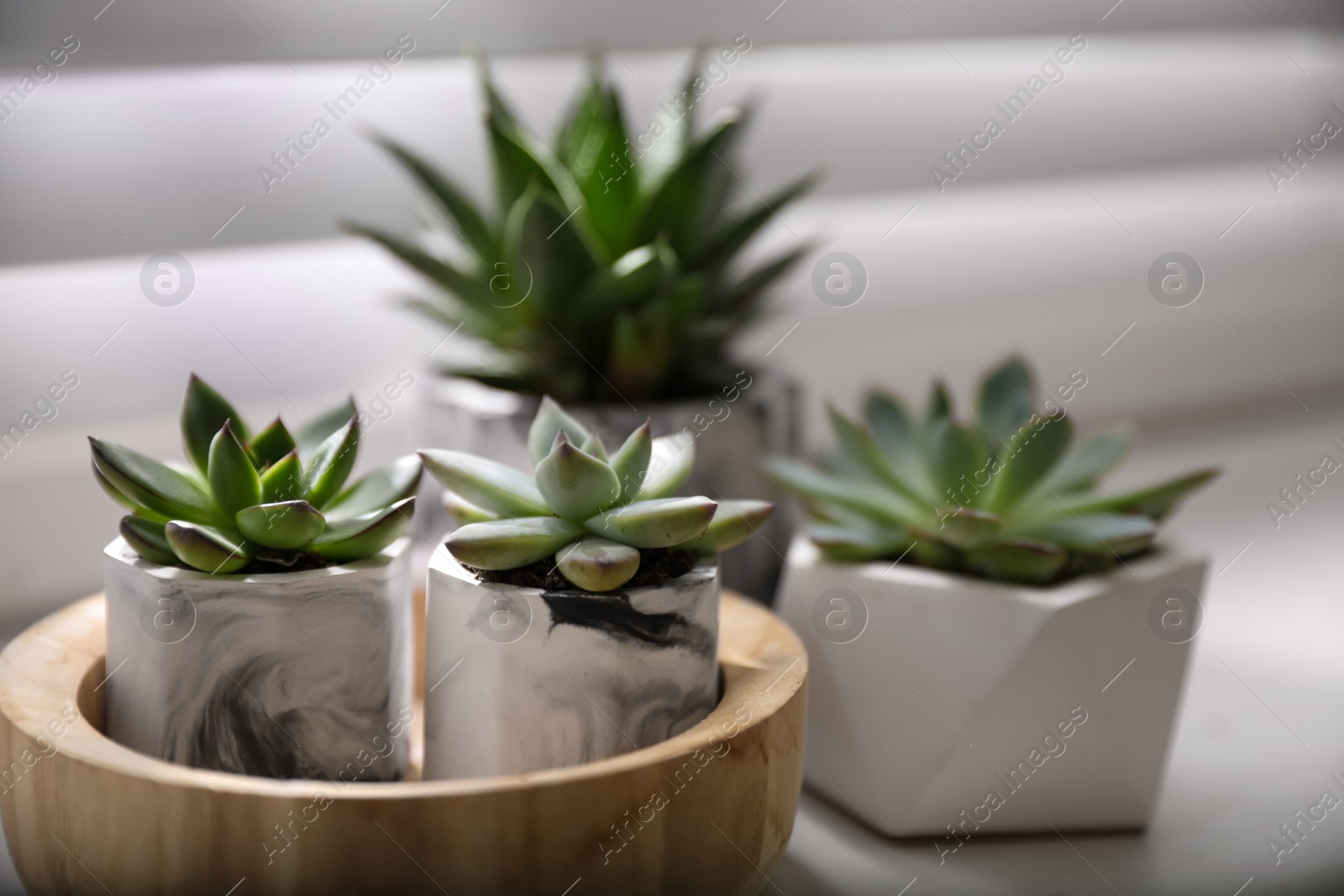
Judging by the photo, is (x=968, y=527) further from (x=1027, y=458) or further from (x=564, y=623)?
(x=564, y=623)

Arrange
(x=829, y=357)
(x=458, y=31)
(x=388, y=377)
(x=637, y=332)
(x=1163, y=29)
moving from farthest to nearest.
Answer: (x=1163, y=29) < (x=829, y=357) < (x=388, y=377) < (x=458, y=31) < (x=637, y=332)

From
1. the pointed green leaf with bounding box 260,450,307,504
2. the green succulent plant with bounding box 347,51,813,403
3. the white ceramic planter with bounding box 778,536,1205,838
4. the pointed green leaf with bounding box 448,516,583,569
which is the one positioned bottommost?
the white ceramic planter with bounding box 778,536,1205,838

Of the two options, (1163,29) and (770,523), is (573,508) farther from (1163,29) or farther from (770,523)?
(1163,29)

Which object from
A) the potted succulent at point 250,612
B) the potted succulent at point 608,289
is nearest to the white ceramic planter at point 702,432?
the potted succulent at point 608,289

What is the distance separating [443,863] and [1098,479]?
47 cm

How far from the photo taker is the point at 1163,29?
1.45 metres

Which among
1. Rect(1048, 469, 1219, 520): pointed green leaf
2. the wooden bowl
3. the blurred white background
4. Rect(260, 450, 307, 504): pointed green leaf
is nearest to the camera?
the wooden bowl

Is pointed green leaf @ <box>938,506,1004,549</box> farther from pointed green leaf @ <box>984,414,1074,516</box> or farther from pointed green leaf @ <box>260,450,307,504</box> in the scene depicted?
pointed green leaf @ <box>260,450,307,504</box>

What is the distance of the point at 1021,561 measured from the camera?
2.20 ft

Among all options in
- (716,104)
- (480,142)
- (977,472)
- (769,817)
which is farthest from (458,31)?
(769,817)

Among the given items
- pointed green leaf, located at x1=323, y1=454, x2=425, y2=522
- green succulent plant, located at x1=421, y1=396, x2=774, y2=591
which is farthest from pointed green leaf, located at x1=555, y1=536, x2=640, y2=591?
pointed green leaf, located at x1=323, y1=454, x2=425, y2=522

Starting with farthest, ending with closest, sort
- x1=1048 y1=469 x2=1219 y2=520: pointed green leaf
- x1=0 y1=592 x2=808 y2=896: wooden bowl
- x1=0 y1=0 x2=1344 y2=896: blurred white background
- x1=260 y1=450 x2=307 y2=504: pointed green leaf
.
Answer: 1. x1=0 y1=0 x2=1344 y2=896: blurred white background
2. x1=1048 y1=469 x2=1219 y2=520: pointed green leaf
3. x1=260 y1=450 x2=307 y2=504: pointed green leaf
4. x1=0 y1=592 x2=808 y2=896: wooden bowl

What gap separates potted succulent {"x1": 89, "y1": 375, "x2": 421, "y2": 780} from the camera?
555 millimetres

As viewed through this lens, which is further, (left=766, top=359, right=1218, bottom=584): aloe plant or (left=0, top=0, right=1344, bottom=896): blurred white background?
(left=0, top=0, right=1344, bottom=896): blurred white background
